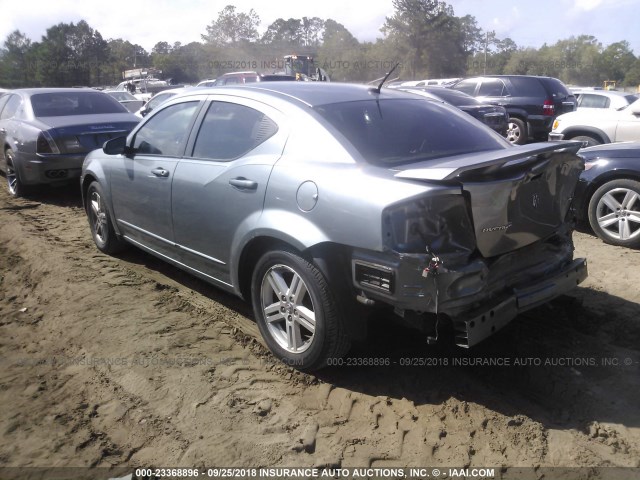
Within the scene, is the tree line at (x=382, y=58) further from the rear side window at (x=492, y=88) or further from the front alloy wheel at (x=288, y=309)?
the front alloy wheel at (x=288, y=309)

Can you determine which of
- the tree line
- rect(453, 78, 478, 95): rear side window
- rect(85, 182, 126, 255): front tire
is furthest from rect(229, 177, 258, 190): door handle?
the tree line

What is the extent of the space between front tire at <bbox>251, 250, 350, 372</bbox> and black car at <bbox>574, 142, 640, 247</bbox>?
12.5ft

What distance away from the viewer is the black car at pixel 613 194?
5.46 m

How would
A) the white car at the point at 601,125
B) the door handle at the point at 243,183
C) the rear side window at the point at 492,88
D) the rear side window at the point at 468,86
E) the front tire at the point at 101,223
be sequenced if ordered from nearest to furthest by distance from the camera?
the door handle at the point at 243,183
the front tire at the point at 101,223
the white car at the point at 601,125
the rear side window at the point at 492,88
the rear side window at the point at 468,86

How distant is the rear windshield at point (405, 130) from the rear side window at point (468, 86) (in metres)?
11.0

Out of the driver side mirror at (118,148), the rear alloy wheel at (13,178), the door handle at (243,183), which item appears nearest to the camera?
the door handle at (243,183)

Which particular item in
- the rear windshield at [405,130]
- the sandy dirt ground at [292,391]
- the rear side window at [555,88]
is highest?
the rear side window at [555,88]

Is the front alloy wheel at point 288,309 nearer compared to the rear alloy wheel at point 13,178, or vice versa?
the front alloy wheel at point 288,309

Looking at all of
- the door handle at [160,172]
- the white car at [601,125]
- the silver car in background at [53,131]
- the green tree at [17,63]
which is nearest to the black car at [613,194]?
the white car at [601,125]

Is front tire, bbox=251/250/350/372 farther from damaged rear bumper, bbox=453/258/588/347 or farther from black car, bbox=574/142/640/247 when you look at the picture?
black car, bbox=574/142/640/247

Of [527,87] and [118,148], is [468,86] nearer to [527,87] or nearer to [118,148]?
[527,87]

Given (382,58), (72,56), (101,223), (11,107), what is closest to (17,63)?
(72,56)

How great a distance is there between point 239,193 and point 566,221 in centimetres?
218

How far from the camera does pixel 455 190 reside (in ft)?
9.11
